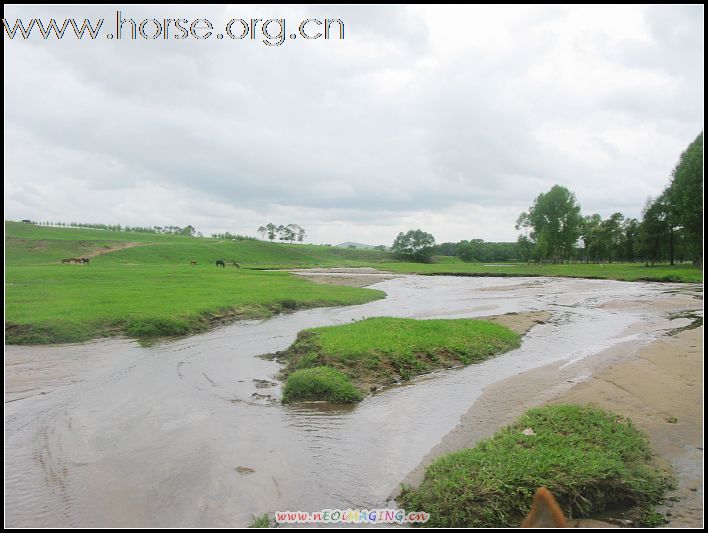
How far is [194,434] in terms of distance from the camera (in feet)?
33.1

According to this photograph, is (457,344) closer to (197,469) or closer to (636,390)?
(636,390)

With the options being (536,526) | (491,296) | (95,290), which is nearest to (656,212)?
(491,296)

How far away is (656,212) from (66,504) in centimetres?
9673

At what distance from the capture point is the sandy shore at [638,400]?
8.01 metres

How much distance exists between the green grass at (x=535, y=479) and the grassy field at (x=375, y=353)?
5.14 m

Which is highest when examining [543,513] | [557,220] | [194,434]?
[557,220]

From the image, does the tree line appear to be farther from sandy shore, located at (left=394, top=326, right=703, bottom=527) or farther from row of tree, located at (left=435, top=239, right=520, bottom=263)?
sandy shore, located at (left=394, top=326, right=703, bottom=527)

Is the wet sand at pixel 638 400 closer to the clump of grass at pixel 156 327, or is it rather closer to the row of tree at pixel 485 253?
the clump of grass at pixel 156 327

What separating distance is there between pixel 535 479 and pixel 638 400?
6.50 metres

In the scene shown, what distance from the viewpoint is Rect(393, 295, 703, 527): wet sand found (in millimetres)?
7996

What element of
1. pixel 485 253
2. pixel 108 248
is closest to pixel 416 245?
pixel 485 253

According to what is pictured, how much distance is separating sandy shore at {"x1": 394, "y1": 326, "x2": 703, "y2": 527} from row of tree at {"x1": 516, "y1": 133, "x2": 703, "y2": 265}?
55679 millimetres

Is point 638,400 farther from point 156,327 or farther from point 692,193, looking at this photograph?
point 692,193

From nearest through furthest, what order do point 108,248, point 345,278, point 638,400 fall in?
point 638,400, point 345,278, point 108,248
